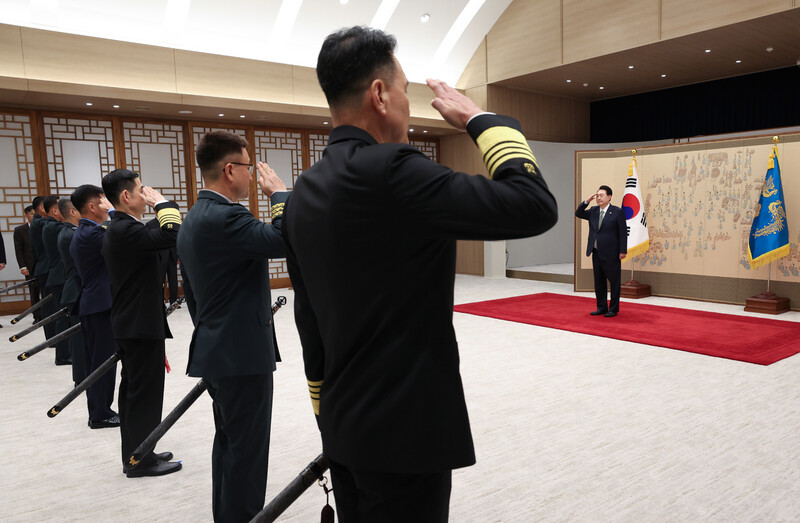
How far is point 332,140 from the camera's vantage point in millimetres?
1085

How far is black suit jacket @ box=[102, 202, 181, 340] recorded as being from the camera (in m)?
2.66

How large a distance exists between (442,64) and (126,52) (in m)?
5.35

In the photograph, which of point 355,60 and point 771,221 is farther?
point 771,221

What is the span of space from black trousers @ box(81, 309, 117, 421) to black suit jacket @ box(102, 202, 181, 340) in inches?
30.7

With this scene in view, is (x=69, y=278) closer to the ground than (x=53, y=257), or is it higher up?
closer to the ground

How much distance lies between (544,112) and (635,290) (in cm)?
481

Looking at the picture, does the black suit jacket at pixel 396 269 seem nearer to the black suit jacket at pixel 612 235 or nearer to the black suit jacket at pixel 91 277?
the black suit jacket at pixel 91 277

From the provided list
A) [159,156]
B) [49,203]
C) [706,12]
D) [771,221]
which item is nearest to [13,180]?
[159,156]

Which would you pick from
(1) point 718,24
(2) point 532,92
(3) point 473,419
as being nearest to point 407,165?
(3) point 473,419

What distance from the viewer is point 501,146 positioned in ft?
3.28

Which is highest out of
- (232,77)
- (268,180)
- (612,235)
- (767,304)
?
(232,77)

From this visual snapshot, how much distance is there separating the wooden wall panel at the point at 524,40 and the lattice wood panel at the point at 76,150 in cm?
642

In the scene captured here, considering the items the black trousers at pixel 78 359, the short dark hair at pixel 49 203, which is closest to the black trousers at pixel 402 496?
the black trousers at pixel 78 359

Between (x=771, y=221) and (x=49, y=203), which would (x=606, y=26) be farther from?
(x=49, y=203)
